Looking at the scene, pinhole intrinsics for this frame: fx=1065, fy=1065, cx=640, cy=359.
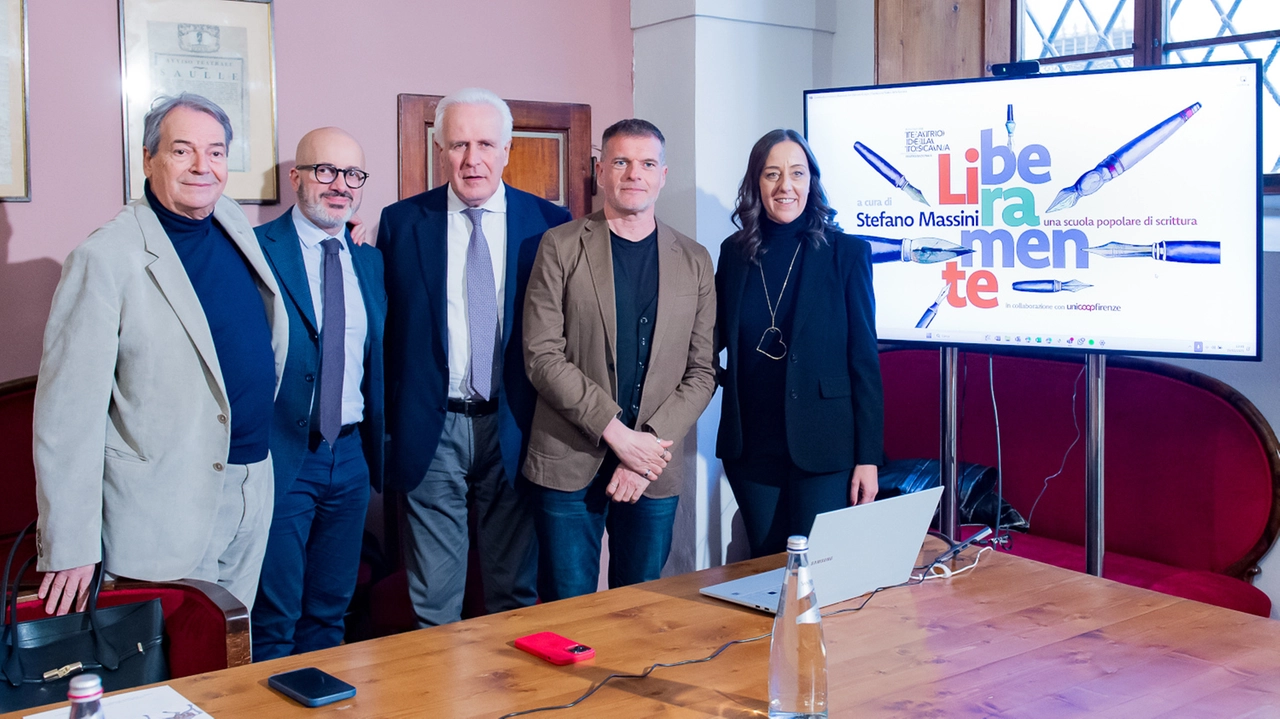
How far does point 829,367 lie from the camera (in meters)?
2.67

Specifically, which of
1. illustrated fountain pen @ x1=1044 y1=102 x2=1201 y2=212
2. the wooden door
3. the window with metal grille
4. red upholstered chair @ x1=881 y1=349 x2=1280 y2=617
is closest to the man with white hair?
the wooden door

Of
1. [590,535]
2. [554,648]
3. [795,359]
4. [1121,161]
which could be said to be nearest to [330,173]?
[590,535]

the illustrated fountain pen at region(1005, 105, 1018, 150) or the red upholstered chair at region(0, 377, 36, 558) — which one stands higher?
the illustrated fountain pen at region(1005, 105, 1018, 150)

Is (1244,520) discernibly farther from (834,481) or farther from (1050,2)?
(1050,2)

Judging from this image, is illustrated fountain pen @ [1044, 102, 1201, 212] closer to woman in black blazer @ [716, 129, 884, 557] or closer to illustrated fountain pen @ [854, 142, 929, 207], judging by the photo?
illustrated fountain pen @ [854, 142, 929, 207]

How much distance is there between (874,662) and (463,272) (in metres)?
1.58

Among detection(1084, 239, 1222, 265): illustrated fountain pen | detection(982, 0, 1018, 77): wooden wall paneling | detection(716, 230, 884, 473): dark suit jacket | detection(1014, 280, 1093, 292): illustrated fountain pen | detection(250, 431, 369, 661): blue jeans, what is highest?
detection(982, 0, 1018, 77): wooden wall paneling

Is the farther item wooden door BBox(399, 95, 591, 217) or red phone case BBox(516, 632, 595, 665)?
wooden door BBox(399, 95, 591, 217)

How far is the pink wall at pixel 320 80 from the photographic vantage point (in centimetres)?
290

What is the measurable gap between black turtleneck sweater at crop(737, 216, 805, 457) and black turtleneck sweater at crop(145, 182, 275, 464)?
3.78 feet

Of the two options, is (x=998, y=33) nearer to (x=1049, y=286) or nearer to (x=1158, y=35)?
(x=1158, y=35)

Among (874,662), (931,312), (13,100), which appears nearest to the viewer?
(874,662)

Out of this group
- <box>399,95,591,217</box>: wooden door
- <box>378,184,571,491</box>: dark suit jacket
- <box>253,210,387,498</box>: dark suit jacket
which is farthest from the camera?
<box>399,95,591,217</box>: wooden door

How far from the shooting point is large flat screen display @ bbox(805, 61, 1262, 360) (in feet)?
8.61
